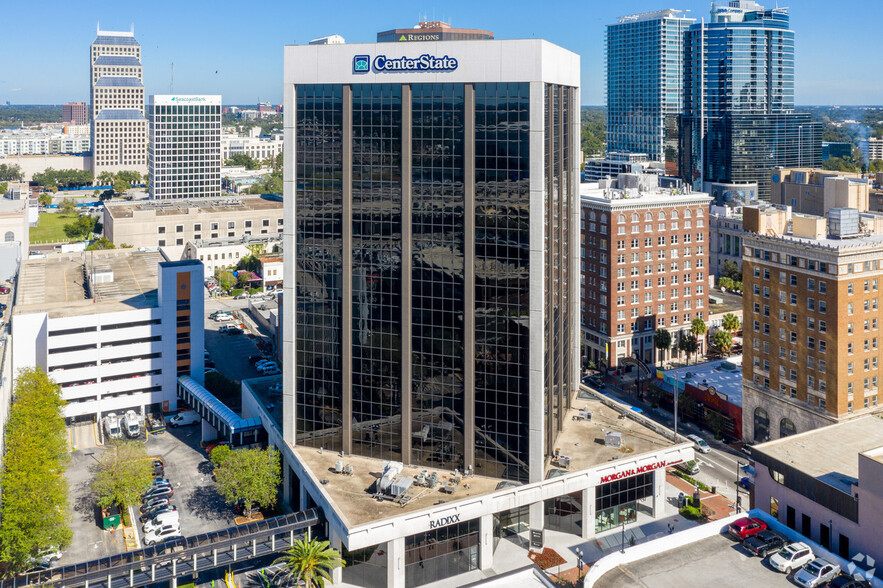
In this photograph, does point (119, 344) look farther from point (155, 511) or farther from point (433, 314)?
point (433, 314)

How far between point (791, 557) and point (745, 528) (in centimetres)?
478

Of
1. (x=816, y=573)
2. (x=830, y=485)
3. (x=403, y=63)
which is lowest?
(x=816, y=573)

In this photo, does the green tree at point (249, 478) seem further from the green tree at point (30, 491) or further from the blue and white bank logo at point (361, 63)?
the blue and white bank logo at point (361, 63)

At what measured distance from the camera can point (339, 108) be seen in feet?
272

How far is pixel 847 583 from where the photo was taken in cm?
5681

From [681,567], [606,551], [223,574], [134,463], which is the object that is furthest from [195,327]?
[681,567]

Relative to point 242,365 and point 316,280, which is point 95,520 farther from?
point 242,365

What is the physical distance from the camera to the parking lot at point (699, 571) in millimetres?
57281

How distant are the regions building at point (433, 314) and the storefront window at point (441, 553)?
0.16 meters

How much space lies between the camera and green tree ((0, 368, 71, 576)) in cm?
7462

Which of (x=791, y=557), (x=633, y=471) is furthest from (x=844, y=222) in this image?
(x=791, y=557)

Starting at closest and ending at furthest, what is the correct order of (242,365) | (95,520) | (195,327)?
1. (95,520)
2. (195,327)
3. (242,365)

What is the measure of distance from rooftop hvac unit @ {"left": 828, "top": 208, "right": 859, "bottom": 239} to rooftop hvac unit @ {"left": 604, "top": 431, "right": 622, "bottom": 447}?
40660 mm

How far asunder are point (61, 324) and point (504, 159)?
72625mm
